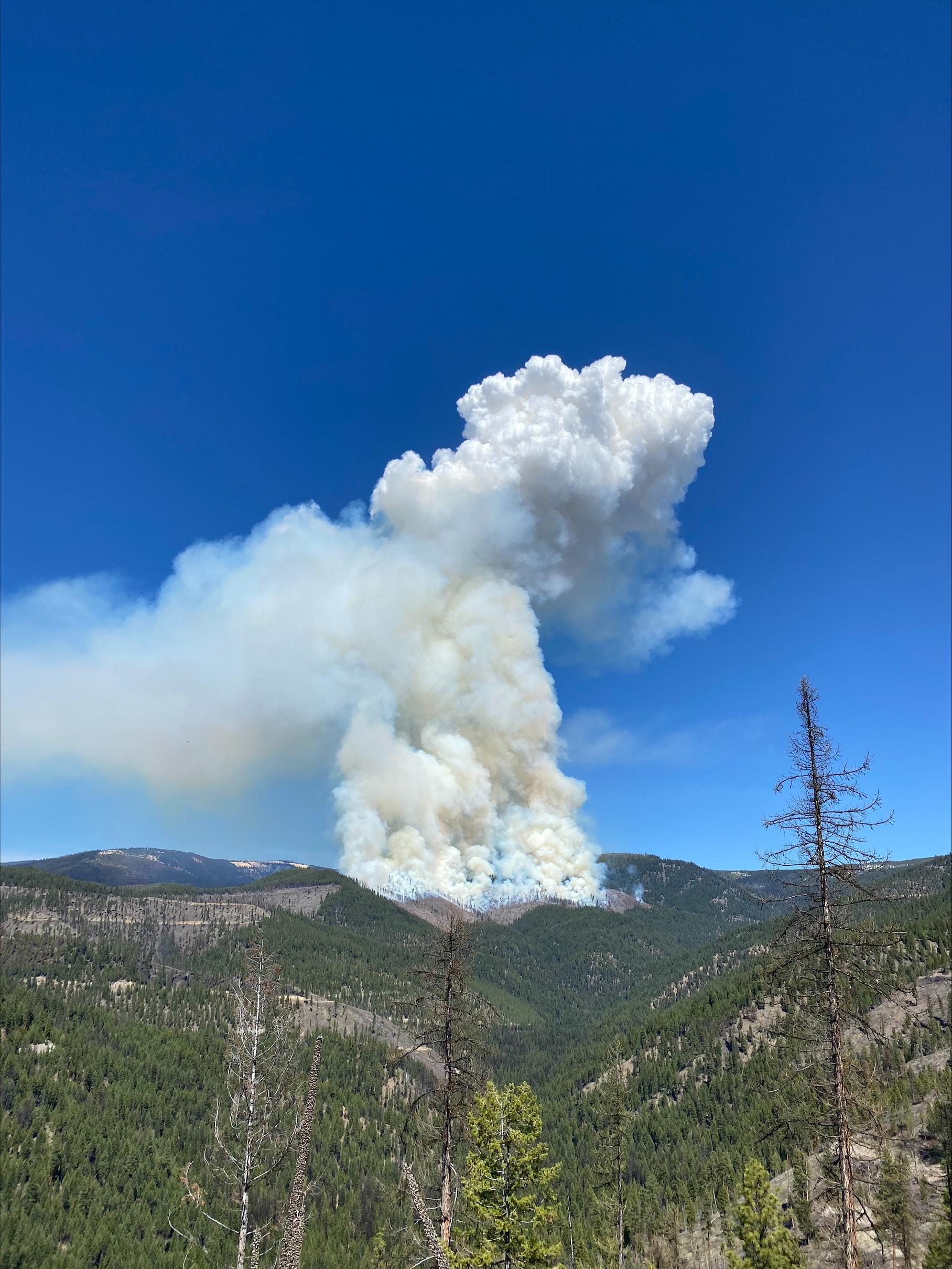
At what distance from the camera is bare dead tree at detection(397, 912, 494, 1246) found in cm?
2480

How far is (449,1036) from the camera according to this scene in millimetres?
25359

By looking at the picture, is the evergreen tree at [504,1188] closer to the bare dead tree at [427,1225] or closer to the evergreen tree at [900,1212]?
the bare dead tree at [427,1225]

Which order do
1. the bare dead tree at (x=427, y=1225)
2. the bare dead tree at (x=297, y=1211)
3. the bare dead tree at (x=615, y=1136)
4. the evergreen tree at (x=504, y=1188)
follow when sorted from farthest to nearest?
the bare dead tree at (x=615, y=1136), the evergreen tree at (x=504, y=1188), the bare dead tree at (x=297, y=1211), the bare dead tree at (x=427, y=1225)

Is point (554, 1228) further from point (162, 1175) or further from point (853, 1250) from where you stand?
point (853, 1250)

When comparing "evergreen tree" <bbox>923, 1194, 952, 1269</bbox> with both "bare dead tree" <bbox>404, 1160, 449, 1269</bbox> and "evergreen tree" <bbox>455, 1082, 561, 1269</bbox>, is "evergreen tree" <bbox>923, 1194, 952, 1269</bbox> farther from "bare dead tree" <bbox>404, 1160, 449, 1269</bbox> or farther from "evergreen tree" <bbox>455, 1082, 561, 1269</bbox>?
"bare dead tree" <bbox>404, 1160, 449, 1269</bbox>

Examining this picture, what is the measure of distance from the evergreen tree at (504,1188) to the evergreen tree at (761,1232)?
45.2 meters

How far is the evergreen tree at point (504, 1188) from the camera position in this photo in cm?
2441

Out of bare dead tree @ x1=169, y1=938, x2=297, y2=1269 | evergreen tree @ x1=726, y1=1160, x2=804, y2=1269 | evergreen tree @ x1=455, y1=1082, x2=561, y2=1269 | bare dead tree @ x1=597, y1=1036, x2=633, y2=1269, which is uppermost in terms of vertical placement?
bare dead tree @ x1=169, y1=938, x2=297, y2=1269

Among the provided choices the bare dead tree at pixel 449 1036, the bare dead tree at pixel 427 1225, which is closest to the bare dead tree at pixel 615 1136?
the bare dead tree at pixel 449 1036

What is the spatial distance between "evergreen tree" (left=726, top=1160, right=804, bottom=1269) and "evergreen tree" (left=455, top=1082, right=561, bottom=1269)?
1779 inches

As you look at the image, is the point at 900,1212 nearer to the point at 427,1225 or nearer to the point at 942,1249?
the point at 942,1249

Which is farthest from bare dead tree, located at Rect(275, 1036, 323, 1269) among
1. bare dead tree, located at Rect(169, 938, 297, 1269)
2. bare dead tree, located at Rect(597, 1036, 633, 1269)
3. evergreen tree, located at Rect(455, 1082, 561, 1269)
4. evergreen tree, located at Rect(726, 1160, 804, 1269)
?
evergreen tree, located at Rect(726, 1160, 804, 1269)

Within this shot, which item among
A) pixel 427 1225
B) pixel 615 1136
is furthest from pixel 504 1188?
pixel 615 1136

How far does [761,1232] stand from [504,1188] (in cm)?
6450
